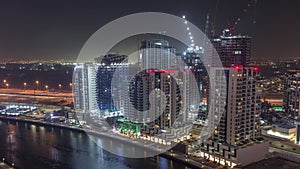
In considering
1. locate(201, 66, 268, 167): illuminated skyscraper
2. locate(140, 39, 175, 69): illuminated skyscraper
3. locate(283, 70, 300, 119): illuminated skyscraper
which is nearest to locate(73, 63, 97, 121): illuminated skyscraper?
locate(140, 39, 175, 69): illuminated skyscraper

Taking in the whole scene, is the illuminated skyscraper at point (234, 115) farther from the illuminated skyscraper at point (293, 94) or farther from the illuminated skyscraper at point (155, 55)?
the illuminated skyscraper at point (155, 55)

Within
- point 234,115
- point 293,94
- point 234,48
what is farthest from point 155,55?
point 234,115

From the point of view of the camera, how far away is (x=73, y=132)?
28.2ft

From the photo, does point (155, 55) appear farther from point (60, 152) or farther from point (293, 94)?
point (60, 152)

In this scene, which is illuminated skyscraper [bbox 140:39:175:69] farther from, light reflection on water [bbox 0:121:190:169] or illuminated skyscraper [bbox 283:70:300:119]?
illuminated skyscraper [bbox 283:70:300:119]

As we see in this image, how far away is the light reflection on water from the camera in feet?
19.6

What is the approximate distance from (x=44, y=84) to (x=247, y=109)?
51.1ft

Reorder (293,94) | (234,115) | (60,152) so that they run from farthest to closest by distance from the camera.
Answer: (293,94) → (60,152) → (234,115)

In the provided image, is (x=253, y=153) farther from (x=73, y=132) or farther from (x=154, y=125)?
(x=73, y=132)

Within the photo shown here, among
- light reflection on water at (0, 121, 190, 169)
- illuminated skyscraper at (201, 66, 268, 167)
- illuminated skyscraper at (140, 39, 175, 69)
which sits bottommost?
light reflection on water at (0, 121, 190, 169)

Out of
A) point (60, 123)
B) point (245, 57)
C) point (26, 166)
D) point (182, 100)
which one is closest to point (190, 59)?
point (245, 57)

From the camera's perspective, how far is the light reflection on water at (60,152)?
19.6 ft

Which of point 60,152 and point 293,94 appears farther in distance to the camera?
point 293,94

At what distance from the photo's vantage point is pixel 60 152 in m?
6.82
